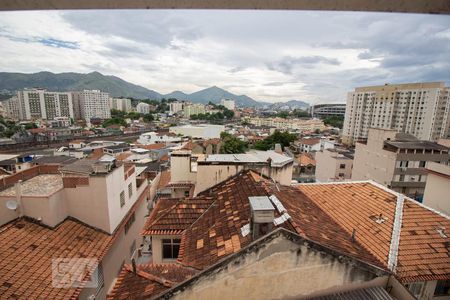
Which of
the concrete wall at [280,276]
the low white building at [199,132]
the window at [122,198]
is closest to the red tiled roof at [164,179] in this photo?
the window at [122,198]

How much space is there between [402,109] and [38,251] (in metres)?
79.0

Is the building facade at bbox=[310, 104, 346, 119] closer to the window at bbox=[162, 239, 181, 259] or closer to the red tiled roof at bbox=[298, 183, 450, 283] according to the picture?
the red tiled roof at bbox=[298, 183, 450, 283]

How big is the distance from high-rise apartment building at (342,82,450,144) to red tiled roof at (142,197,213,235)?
49.9m

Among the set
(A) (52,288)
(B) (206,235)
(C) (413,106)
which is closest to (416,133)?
(C) (413,106)

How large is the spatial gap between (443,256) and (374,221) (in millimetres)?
2218

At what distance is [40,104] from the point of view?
114062 mm

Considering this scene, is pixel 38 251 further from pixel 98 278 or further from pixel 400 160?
pixel 400 160

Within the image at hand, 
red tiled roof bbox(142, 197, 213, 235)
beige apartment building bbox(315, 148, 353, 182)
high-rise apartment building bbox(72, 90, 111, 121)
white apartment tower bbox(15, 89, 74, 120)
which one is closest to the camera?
red tiled roof bbox(142, 197, 213, 235)

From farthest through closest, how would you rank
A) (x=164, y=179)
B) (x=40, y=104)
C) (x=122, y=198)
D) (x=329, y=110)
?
(x=329, y=110)
(x=40, y=104)
(x=164, y=179)
(x=122, y=198)

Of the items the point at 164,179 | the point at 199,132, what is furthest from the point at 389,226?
the point at 199,132

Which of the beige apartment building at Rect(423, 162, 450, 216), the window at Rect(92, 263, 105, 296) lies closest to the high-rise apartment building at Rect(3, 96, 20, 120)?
the window at Rect(92, 263, 105, 296)

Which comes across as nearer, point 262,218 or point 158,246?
point 262,218

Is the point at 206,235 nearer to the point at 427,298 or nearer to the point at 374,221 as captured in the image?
the point at 374,221

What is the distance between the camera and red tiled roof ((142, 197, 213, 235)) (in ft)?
28.2
